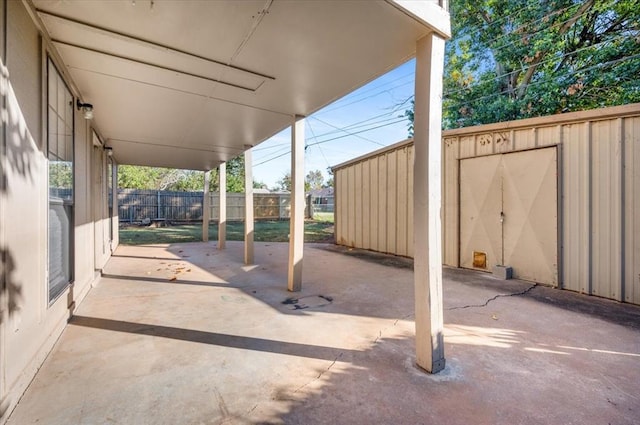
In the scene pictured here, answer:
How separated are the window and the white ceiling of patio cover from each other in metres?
0.31

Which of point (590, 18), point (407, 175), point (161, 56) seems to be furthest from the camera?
point (590, 18)

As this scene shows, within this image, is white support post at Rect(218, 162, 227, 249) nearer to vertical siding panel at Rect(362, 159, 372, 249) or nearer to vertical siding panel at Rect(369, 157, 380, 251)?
vertical siding panel at Rect(362, 159, 372, 249)

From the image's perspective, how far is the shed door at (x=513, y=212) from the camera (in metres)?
4.38

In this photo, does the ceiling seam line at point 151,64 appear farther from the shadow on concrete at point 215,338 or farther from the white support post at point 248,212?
the white support post at point 248,212

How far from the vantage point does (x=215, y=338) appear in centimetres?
261

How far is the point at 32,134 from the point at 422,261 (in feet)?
9.78

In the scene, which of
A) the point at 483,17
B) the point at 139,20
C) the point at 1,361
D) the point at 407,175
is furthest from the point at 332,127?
the point at 1,361

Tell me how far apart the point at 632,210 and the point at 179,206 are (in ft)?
58.9

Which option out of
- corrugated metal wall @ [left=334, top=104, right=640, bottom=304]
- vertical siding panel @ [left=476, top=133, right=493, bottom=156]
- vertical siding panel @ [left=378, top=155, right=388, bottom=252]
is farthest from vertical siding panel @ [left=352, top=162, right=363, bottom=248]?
vertical siding panel @ [left=476, top=133, right=493, bottom=156]

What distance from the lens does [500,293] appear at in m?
4.03

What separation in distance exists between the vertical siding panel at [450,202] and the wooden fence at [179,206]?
11816 millimetres

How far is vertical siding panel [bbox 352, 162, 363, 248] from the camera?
8.47m

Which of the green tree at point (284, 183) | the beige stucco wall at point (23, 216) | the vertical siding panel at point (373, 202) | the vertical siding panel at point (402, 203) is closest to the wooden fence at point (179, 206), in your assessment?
the vertical siding panel at point (373, 202)

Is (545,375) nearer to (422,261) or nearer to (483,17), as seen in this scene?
(422,261)
